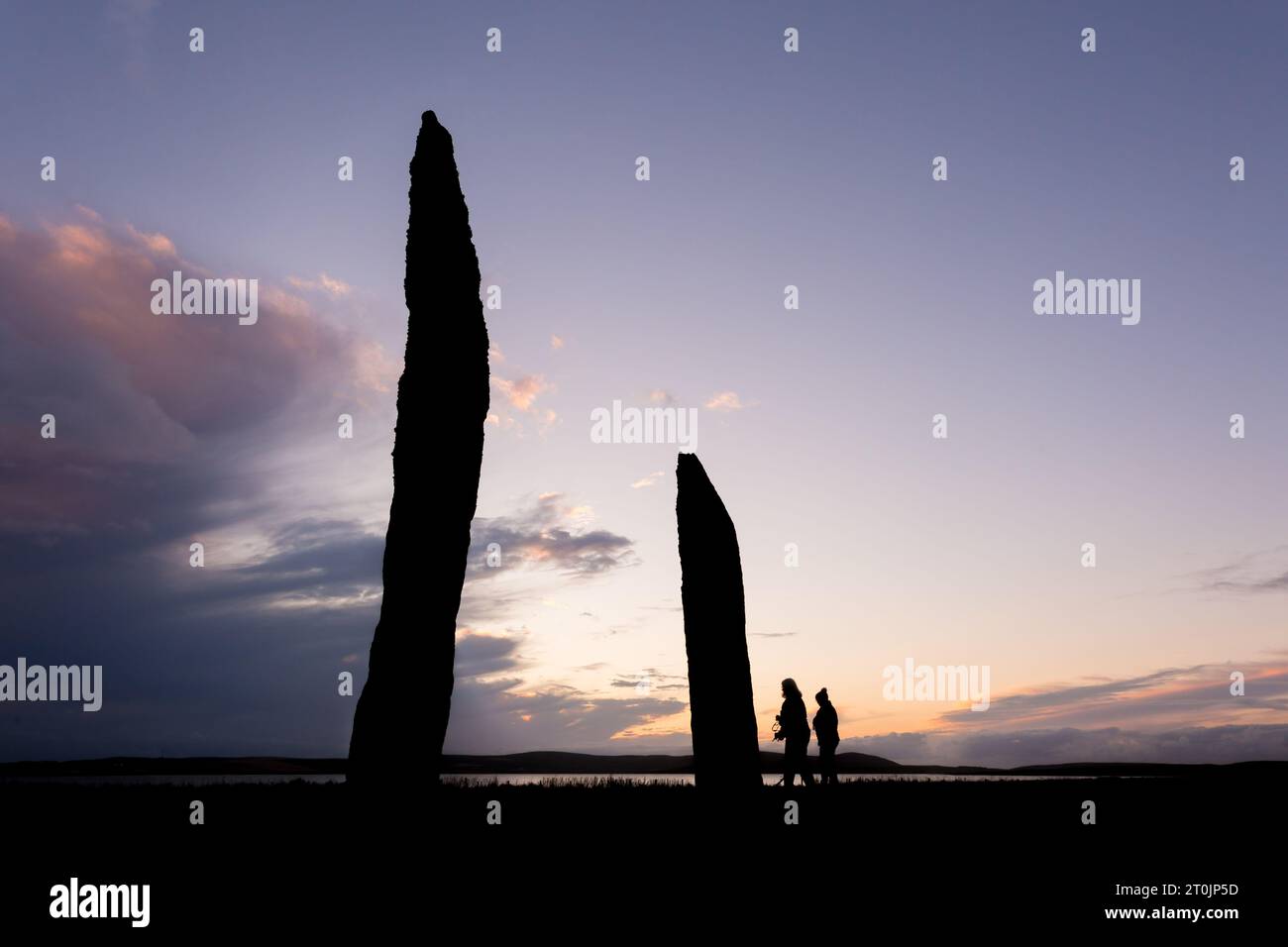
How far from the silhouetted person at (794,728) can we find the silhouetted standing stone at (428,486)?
9.23 m

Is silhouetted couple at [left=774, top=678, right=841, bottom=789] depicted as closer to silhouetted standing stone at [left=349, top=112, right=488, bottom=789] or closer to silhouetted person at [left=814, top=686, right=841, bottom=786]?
silhouetted person at [left=814, top=686, right=841, bottom=786]

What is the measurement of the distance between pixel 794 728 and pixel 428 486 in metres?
10.3

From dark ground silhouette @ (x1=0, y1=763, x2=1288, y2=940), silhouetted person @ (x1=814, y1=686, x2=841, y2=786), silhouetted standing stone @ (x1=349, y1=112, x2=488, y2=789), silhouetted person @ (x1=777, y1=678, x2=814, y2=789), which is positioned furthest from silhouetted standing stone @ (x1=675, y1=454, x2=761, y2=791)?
silhouetted standing stone @ (x1=349, y1=112, x2=488, y2=789)

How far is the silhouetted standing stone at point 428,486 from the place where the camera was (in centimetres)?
1160

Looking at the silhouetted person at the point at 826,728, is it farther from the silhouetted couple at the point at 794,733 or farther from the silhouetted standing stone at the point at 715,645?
the silhouetted standing stone at the point at 715,645

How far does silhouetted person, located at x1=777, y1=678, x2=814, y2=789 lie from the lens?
63.0 feet

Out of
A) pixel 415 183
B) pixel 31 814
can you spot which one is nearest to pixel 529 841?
pixel 31 814

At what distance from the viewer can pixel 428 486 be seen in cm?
1226

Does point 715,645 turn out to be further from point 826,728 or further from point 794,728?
point 826,728

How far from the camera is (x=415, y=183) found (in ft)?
45.3
